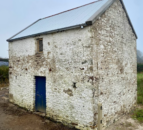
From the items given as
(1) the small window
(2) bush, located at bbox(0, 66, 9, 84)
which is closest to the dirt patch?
(1) the small window

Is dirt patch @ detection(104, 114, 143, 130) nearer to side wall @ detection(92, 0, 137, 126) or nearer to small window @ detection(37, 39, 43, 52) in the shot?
side wall @ detection(92, 0, 137, 126)

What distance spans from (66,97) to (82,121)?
121 cm

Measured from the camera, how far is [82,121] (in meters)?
5.49

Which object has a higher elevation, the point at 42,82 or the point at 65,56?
the point at 65,56

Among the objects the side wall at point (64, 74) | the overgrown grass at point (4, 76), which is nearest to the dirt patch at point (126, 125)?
the side wall at point (64, 74)

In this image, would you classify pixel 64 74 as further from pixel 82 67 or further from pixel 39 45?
pixel 39 45

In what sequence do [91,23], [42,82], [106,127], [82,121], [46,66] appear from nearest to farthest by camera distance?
[91,23] → [82,121] → [106,127] → [46,66] → [42,82]

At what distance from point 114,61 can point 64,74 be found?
2.55 meters

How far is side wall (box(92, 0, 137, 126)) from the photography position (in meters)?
5.62

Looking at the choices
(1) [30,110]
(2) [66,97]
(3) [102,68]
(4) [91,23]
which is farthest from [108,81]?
(1) [30,110]

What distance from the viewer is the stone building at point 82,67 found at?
212 inches

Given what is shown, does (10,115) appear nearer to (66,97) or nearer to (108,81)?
(66,97)

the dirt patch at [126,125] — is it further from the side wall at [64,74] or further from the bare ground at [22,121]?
the bare ground at [22,121]

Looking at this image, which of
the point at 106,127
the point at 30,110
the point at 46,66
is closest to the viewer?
the point at 106,127
